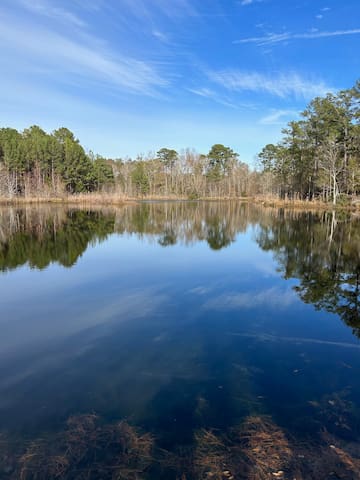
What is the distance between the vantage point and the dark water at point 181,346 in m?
3.30

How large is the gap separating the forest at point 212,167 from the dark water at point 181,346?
28898mm

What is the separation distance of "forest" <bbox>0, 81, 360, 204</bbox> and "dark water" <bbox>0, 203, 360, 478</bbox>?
1138 inches

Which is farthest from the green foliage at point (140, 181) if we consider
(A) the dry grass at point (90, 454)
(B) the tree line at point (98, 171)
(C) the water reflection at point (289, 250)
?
(A) the dry grass at point (90, 454)

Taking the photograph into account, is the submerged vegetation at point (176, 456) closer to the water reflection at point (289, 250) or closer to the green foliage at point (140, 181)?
the water reflection at point (289, 250)

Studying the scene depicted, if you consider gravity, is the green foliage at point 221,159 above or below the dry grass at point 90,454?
above

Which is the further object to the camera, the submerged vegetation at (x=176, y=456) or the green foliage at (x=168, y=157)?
the green foliage at (x=168, y=157)

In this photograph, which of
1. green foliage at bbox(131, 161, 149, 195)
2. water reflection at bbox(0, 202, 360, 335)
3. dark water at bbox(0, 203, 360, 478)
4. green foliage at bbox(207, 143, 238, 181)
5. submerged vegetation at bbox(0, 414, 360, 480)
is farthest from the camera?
green foliage at bbox(207, 143, 238, 181)

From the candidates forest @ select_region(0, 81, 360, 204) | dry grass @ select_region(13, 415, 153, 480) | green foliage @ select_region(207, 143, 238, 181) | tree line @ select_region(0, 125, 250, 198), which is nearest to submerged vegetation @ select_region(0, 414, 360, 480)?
dry grass @ select_region(13, 415, 153, 480)

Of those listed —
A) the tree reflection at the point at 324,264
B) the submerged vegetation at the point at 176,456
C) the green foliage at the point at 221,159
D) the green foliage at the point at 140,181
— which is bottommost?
the submerged vegetation at the point at 176,456

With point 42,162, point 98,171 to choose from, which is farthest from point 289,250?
point 98,171

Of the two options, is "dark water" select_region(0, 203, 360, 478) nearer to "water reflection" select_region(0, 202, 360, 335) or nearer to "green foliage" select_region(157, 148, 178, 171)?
"water reflection" select_region(0, 202, 360, 335)

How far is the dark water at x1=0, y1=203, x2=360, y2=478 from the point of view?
130 inches

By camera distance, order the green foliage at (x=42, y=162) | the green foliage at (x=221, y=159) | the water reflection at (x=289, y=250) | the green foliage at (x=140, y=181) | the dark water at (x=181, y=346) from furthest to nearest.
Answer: the green foliage at (x=221, y=159) < the green foliage at (x=140, y=181) < the green foliage at (x=42, y=162) < the water reflection at (x=289, y=250) < the dark water at (x=181, y=346)

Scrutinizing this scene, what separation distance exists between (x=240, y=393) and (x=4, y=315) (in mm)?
4713
